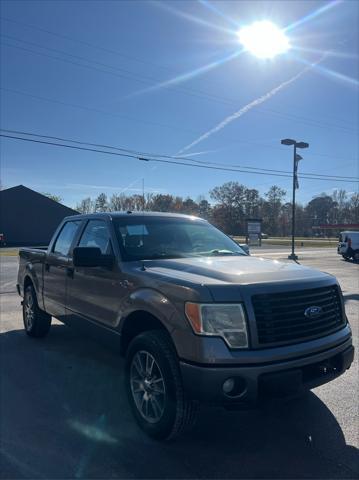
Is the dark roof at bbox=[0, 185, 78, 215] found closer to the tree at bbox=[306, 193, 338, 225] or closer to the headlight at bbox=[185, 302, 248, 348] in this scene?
the headlight at bbox=[185, 302, 248, 348]

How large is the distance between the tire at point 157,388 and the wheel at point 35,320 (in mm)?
3033

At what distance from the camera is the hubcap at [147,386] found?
10.9 ft

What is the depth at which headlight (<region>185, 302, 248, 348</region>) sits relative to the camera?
2965mm

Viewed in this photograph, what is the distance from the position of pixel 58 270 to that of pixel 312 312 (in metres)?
3.42

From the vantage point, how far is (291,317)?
3180 millimetres

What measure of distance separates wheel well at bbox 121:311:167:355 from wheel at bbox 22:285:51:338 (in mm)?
2745

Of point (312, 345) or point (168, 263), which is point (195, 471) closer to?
point (312, 345)

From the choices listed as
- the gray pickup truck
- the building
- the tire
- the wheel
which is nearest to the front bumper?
the gray pickup truck

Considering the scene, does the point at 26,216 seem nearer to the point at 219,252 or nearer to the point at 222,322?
the point at 219,252

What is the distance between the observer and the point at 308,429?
3.52m

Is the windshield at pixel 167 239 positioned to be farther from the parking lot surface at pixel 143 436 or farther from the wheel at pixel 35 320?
the wheel at pixel 35 320

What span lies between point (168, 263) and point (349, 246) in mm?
25125

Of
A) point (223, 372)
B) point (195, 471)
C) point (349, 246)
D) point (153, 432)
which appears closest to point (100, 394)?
point (153, 432)

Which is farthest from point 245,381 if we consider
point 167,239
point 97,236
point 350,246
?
point 350,246
